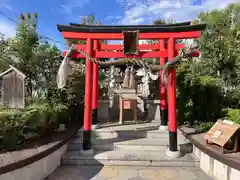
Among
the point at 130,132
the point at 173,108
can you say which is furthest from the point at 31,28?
the point at 173,108

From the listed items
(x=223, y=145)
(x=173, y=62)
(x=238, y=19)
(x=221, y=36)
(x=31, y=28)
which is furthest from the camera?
(x=238, y=19)

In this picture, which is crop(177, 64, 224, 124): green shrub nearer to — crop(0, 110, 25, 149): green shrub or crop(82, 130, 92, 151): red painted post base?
crop(82, 130, 92, 151): red painted post base

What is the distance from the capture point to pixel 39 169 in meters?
3.89

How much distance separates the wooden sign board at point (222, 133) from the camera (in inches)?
152

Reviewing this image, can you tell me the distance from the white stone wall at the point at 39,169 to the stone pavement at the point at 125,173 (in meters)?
0.14

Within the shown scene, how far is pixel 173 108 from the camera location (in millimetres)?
4676

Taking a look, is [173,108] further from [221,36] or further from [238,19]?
[238,19]

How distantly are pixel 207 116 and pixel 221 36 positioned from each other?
4.62m

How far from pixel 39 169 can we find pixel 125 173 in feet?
5.60

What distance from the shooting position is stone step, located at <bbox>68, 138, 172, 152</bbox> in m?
5.11

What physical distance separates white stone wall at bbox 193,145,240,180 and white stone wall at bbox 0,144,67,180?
3204 mm

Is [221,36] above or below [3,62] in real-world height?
above

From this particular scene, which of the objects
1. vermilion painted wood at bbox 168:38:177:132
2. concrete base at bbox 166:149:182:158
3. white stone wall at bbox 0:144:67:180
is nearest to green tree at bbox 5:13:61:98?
white stone wall at bbox 0:144:67:180

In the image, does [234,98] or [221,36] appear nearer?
[234,98]
